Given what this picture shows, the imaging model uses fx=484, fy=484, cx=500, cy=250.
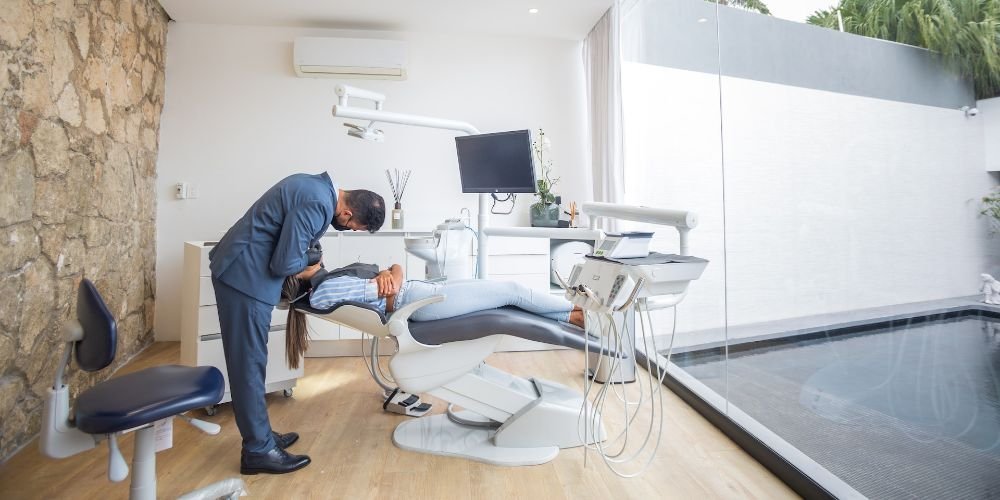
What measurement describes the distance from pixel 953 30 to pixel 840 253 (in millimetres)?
669

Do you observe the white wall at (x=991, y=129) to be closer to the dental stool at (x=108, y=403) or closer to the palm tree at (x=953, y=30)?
the palm tree at (x=953, y=30)

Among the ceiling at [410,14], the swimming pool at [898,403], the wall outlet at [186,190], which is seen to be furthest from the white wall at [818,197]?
the wall outlet at [186,190]

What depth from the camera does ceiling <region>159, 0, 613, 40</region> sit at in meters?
3.25

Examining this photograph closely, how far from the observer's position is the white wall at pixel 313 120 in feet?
11.6

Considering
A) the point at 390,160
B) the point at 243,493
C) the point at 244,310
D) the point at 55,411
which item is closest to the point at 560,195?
the point at 390,160

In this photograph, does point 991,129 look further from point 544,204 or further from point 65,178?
point 65,178

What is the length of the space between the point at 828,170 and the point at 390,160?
9.56ft

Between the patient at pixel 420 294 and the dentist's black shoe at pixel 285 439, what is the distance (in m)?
0.51

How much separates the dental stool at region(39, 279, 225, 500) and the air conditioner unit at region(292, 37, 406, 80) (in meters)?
2.69

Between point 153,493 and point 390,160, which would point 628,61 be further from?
point 153,493

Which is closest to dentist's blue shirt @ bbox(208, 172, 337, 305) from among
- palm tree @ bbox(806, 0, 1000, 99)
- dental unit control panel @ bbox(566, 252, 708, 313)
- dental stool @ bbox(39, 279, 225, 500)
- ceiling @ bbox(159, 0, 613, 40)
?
dental stool @ bbox(39, 279, 225, 500)

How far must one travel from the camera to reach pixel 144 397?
1.21m

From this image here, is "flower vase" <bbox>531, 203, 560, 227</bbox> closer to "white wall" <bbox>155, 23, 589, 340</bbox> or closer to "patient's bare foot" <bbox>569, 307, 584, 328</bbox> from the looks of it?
"white wall" <bbox>155, 23, 589, 340</bbox>

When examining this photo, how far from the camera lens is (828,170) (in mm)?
1562
